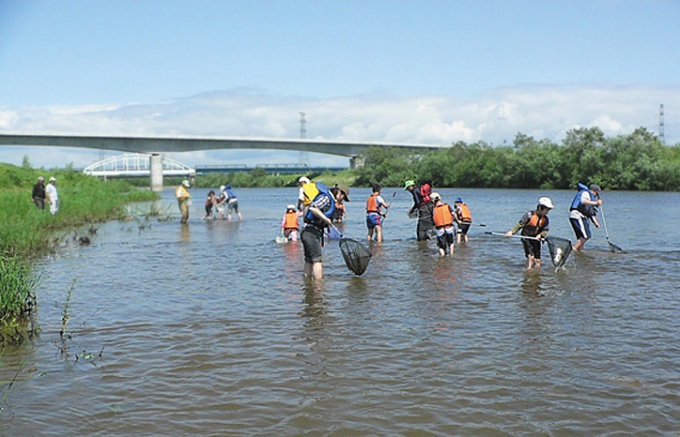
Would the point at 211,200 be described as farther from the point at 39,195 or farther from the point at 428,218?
the point at 428,218

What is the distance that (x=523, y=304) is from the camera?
1029cm

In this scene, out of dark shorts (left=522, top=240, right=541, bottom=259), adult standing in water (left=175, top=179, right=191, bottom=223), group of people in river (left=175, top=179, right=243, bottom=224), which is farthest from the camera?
group of people in river (left=175, top=179, right=243, bottom=224)

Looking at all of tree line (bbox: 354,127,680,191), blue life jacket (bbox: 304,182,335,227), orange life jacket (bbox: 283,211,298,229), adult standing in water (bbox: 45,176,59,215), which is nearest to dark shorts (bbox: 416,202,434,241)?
orange life jacket (bbox: 283,211,298,229)

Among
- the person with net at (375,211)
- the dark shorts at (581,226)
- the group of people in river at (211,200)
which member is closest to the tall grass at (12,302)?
the person with net at (375,211)

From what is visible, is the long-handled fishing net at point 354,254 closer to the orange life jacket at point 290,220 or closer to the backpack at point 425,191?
the backpack at point 425,191

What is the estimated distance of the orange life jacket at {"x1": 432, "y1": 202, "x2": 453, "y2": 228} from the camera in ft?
51.2

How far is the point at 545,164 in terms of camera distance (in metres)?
75.6

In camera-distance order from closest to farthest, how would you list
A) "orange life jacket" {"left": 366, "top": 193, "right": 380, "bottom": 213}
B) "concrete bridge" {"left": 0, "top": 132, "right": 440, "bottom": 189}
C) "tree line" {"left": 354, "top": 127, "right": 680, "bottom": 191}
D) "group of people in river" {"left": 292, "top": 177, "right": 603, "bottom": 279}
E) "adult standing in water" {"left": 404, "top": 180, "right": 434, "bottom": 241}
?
"group of people in river" {"left": 292, "top": 177, "right": 603, "bottom": 279} < "adult standing in water" {"left": 404, "top": 180, "right": 434, "bottom": 241} < "orange life jacket" {"left": 366, "top": 193, "right": 380, "bottom": 213} < "tree line" {"left": 354, "top": 127, "right": 680, "bottom": 191} < "concrete bridge" {"left": 0, "top": 132, "right": 440, "bottom": 189}

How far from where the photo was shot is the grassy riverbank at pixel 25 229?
8508 mm

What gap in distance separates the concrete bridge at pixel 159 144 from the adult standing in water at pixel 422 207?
71717 mm

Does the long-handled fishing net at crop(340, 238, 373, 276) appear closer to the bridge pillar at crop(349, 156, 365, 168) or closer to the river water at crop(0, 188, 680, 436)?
the river water at crop(0, 188, 680, 436)

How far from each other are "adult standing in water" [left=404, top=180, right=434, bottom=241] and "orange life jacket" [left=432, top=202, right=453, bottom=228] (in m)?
1.84

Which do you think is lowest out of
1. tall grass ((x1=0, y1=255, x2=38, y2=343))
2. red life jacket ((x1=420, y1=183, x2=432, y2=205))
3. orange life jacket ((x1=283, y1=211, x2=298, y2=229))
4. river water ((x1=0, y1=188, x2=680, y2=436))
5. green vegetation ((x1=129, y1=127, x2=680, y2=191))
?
river water ((x1=0, y1=188, x2=680, y2=436))

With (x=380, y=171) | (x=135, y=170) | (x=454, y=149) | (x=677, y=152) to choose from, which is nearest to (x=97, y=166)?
(x=135, y=170)
